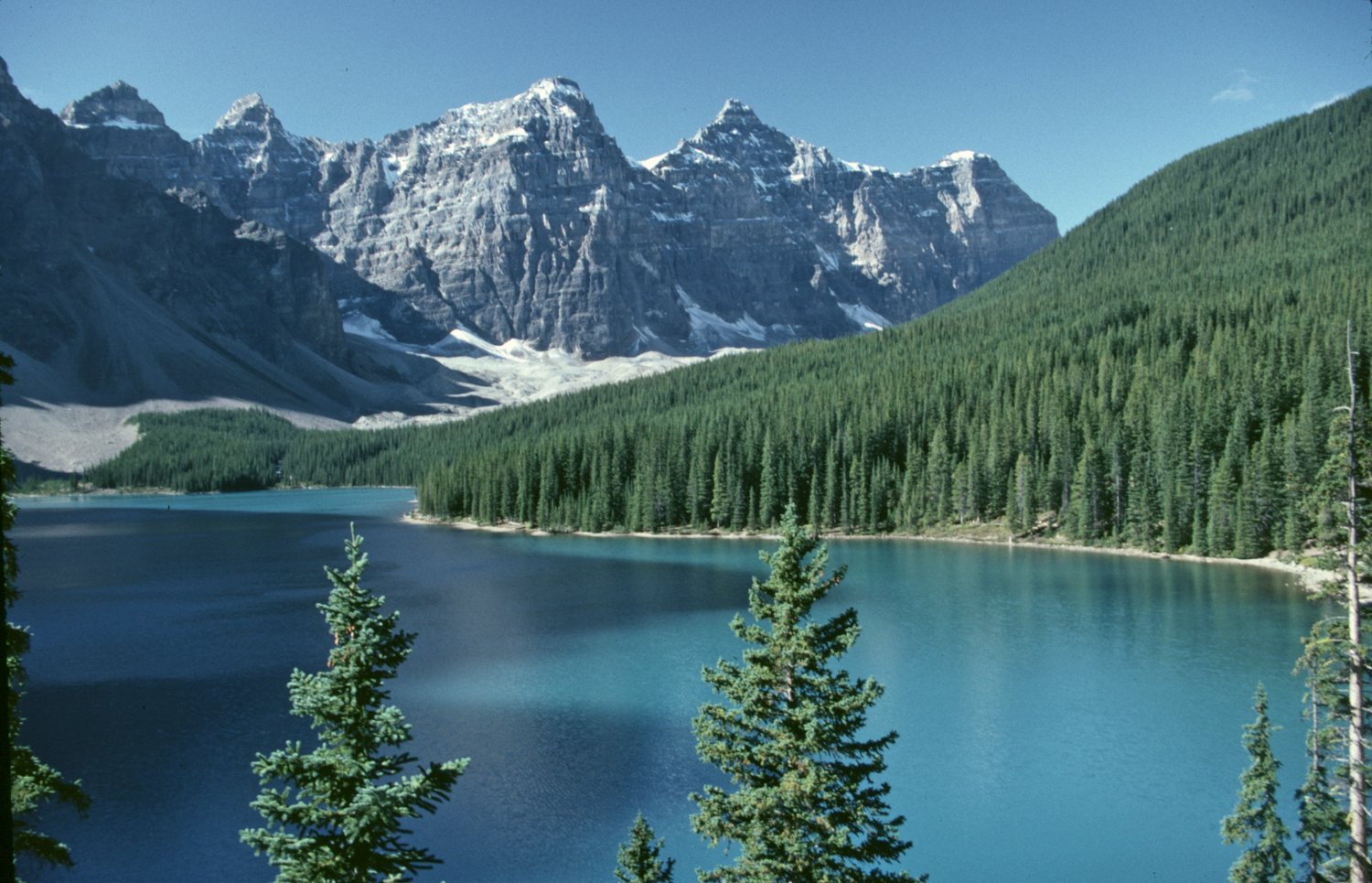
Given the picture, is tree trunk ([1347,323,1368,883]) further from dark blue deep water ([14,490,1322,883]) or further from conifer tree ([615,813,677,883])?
dark blue deep water ([14,490,1322,883])

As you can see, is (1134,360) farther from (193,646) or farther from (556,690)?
(193,646)

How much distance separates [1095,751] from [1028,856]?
10079mm

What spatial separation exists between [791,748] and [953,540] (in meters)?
93.4

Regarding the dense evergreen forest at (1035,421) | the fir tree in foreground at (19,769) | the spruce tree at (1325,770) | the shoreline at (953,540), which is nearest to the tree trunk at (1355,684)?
the spruce tree at (1325,770)

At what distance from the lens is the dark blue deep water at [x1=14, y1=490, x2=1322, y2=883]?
32094 mm

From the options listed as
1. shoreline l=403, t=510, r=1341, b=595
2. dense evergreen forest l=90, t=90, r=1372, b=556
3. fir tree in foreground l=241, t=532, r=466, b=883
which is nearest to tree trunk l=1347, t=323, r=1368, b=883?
fir tree in foreground l=241, t=532, r=466, b=883

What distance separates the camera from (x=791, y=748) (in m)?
15.8

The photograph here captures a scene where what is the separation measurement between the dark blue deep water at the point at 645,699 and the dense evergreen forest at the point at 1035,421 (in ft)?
36.3

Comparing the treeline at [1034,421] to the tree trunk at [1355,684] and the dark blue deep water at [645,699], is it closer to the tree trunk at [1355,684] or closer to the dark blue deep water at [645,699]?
the dark blue deep water at [645,699]

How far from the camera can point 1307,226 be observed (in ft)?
543

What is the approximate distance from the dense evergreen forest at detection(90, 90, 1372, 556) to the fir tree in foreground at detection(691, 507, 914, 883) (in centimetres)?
6429

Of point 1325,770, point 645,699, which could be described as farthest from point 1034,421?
point 1325,770

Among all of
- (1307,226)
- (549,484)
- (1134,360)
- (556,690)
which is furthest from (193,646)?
(1307,226)

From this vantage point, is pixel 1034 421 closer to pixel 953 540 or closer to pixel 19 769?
pixel 953 540
